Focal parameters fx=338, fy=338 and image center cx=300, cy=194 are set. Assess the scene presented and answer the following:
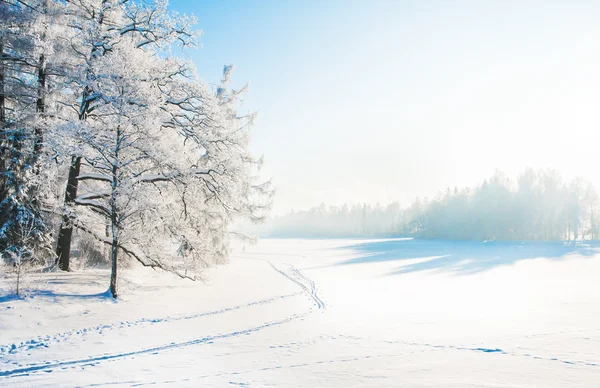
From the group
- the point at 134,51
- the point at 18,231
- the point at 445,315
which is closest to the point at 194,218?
the point at 18,231

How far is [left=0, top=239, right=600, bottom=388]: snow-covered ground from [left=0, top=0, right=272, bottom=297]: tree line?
1.79 m

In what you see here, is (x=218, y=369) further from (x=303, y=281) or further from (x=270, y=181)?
(x=270, y=181)

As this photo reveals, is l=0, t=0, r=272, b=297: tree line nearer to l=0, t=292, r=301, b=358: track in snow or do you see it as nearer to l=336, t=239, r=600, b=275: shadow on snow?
l=0, t=292, r=301, b=358: track in snow

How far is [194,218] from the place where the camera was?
17094 millimetres

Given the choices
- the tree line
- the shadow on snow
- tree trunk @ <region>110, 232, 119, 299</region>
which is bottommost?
the shadow on snow

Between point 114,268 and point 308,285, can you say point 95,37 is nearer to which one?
point 114,268

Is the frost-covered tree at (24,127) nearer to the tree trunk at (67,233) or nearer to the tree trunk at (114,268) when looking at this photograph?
the tree trunk at (67,233)

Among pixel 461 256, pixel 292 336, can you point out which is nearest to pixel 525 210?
pixel 461 256

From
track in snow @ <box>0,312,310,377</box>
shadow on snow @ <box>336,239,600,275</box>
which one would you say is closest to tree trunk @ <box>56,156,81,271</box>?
track in snow @ <box>0,312,310,377</box>

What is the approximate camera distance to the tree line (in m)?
12.3

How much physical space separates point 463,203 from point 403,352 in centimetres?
7762

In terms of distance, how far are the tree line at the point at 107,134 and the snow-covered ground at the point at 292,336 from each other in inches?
70.4

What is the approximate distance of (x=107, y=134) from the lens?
12594mm

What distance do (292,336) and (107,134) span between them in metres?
9.83
